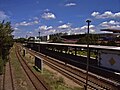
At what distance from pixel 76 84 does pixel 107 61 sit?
1309cm

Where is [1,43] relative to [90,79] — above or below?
above

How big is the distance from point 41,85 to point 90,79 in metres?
6.89

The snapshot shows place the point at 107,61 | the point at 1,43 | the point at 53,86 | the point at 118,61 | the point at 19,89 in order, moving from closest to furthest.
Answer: the point at 19,89 < the point at 53,86 < the point at 118,61 < the point at 107,61 < the point at 1,43

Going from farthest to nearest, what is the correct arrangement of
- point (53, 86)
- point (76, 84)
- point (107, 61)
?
1. point (107, 61)
2. point (76, 84)
3. point (53, 86)

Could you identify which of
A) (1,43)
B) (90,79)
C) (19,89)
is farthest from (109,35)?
(19,89)

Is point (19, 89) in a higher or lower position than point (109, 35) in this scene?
lower

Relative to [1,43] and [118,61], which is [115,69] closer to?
[118,61]

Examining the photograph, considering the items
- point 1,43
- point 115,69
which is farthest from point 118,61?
point 1,43

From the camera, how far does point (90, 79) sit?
1159 inches

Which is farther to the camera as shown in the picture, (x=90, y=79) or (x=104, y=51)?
(x=104, y=51)

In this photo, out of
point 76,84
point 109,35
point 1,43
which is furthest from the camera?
point 109,35

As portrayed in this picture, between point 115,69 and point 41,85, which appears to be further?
point 115,69

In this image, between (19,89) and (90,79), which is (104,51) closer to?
(90,79)

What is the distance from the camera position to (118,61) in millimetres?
35844
